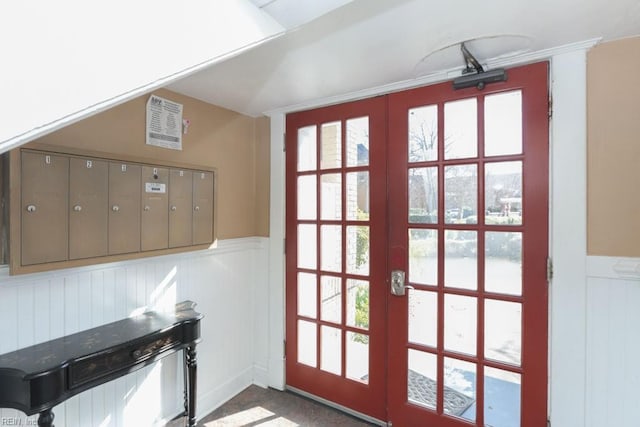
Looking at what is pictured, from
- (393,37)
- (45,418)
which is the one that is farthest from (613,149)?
(45,418)

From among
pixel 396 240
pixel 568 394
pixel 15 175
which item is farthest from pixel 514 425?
pixel 15 175

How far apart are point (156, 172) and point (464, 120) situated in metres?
1.82

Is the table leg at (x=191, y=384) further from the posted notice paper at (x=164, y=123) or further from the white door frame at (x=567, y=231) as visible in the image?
the white door frame at (x=567, y=231)

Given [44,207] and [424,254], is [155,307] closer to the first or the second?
[44,207]

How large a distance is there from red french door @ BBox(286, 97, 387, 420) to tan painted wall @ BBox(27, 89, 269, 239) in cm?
32

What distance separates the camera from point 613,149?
1471 mm

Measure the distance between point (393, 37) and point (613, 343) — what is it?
1780 mm

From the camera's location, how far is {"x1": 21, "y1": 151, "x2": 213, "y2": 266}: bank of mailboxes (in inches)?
52.0

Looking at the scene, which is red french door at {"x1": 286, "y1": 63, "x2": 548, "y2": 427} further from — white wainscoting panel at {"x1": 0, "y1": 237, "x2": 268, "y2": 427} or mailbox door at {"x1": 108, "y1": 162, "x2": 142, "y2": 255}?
mailbox door at {"x1": 108, "y1": 162, "x2": 142, "y2": 255}

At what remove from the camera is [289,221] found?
246 centimetres

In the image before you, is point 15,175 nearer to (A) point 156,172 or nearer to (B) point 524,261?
(A) point 156,172

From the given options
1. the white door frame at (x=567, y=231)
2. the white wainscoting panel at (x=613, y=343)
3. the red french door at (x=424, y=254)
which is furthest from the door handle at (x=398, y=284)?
the white wainscoting panel at (x=613, y=343)

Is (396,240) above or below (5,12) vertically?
below

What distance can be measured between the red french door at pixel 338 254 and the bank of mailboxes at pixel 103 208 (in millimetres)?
746
